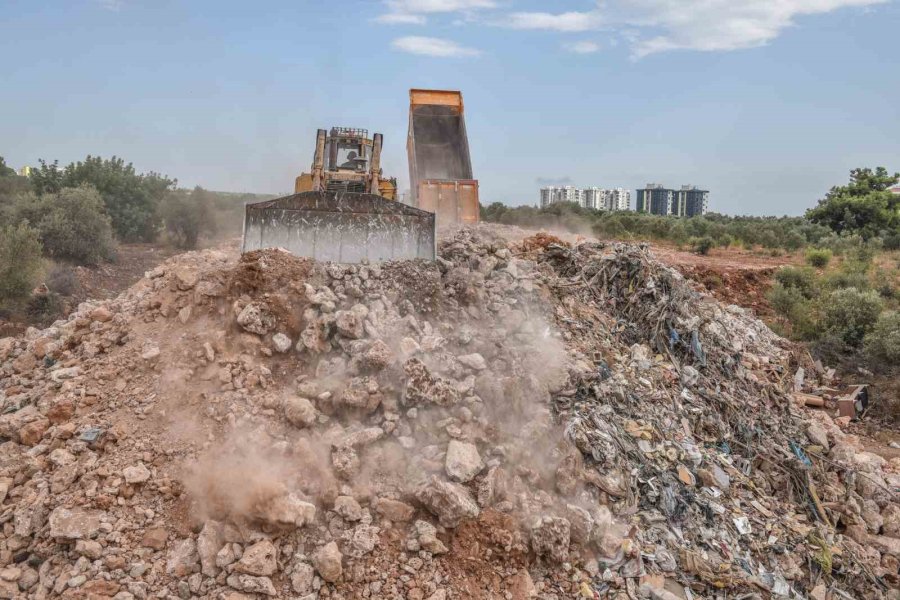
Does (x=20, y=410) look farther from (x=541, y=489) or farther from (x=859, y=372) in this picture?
(x=859, y=372)

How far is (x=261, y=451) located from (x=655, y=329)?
411 centimetres

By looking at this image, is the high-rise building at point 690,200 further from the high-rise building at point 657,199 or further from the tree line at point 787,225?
the tree line at point 787,225

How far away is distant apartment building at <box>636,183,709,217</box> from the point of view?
158ft

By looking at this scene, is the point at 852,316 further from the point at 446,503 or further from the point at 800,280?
the point at 446,503

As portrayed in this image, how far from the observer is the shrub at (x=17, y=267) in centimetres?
915

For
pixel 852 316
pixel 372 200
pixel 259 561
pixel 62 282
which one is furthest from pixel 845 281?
pixel 62 282

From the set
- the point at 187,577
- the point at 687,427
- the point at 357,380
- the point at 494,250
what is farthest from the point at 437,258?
the point at 187,577

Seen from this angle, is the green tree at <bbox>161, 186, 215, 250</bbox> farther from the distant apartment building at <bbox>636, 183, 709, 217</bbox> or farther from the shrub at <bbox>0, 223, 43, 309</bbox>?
the distant apartment building at <bbox>636, 183, 709, 217</bbox>

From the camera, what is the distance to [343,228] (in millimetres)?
6543

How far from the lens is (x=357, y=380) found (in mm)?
4422

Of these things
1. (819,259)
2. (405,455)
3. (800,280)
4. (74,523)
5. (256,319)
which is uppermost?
(819,259)

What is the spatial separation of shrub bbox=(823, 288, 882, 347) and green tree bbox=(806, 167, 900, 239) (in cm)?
1367

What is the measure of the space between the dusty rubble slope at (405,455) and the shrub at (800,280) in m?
6.84

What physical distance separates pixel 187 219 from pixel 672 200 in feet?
136
